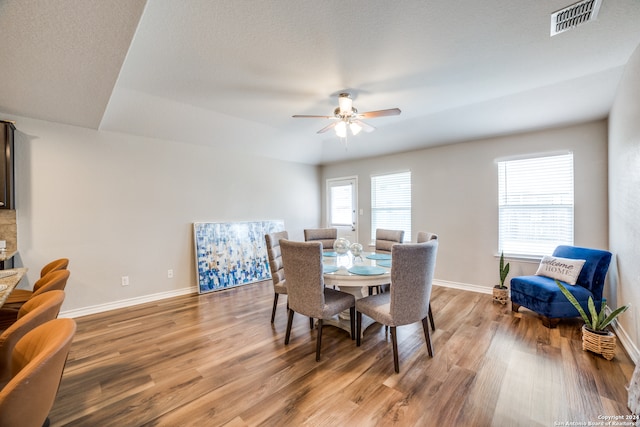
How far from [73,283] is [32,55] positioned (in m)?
2.67

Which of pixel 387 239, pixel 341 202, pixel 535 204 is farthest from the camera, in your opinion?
pixel 341 202

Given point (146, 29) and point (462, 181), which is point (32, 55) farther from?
point (462, 181)

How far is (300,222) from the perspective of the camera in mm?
6012

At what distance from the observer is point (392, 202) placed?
5.29 metres

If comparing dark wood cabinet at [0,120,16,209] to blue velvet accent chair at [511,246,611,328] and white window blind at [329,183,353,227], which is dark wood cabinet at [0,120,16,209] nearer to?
white window blind at [329,183,353,227]

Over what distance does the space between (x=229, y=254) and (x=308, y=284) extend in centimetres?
269

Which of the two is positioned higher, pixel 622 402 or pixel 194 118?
pixel 194 118

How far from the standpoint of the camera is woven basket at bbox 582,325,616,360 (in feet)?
7.43

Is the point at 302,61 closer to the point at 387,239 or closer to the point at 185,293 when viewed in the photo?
the point at 387,239

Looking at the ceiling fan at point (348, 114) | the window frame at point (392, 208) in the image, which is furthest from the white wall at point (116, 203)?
the window frame at point (392, 208)

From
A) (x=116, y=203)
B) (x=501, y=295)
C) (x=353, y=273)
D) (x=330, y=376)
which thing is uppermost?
(x=116, y=203)

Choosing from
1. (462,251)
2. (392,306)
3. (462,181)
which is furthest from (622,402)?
(462,181)

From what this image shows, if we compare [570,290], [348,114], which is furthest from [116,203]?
[570,290]

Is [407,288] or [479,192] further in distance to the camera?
[479,192]
